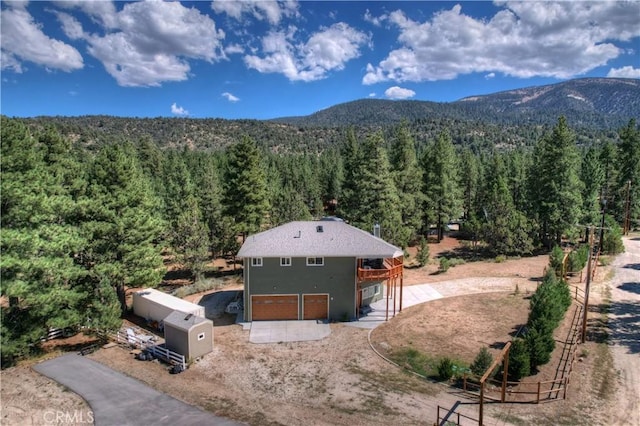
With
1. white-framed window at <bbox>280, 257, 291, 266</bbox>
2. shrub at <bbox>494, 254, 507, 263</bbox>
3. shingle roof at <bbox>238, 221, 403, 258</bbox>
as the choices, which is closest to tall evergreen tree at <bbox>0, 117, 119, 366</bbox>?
shingle roof at <bbox>238, 221, 403, 258</bbox>

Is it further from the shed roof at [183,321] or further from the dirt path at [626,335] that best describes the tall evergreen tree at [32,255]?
the dirt path at [626,335]

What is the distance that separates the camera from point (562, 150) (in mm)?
40062

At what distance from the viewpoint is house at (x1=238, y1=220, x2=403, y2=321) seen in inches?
966

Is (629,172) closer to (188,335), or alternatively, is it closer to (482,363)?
(482,363)

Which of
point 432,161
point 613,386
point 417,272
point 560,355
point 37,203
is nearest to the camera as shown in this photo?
point 613,386

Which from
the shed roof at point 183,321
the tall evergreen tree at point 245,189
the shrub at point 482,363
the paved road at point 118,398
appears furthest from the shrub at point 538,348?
the tall evergreen tree at point 245,189

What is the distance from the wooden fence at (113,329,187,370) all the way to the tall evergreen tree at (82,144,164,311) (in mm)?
3346

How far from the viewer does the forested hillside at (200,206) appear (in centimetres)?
1862

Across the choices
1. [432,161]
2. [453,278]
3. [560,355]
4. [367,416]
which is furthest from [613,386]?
[432,161]

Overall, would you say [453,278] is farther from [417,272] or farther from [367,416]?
[367,416]

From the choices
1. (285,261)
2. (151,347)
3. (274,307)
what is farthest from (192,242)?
(151,347)

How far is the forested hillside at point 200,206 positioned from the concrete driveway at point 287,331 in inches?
275

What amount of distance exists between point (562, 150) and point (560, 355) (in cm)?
2698

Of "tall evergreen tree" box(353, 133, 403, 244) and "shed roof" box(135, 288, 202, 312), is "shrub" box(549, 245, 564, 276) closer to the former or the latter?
"tall evergreen tree" box(353, 133, 403, 244)
